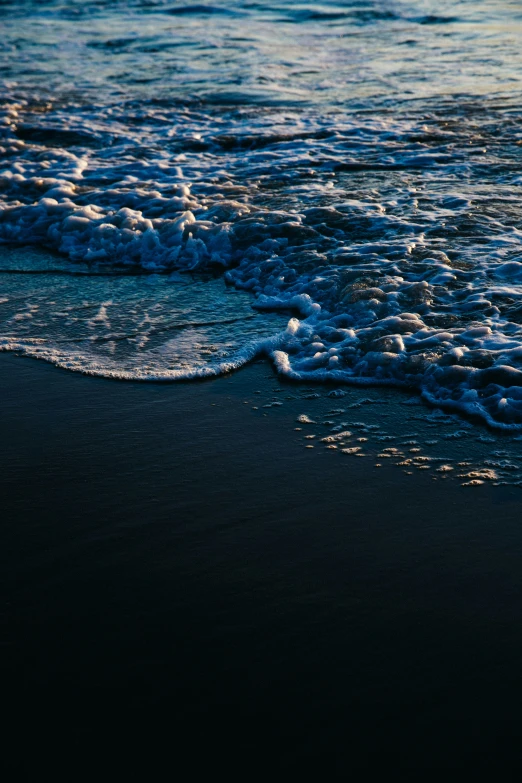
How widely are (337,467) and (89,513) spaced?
1053mm

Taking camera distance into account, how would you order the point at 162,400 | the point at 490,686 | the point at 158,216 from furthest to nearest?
the point at 158,216
the point at 162,400
the point at 490,686

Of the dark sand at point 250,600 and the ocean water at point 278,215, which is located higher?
the ocean water at point 278,215

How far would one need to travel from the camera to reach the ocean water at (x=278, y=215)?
15.2ft

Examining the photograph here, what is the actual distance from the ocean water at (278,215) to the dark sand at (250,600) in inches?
32.9

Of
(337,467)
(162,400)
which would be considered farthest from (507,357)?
(162,400)

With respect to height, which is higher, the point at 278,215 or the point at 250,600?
the point at 278,215

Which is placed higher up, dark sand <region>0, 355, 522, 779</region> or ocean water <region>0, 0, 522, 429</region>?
ocean water <region>0, 0, 522, 429</region>

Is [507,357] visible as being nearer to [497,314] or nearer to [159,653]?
[497,314]

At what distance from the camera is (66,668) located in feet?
8.06

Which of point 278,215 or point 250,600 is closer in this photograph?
point 250,600

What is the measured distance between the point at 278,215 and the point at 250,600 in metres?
4.52

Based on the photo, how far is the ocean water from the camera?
15.2 feet

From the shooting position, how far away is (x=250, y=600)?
8.91 ft

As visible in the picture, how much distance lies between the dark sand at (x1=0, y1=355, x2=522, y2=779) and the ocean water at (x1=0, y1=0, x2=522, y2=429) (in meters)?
0.84
